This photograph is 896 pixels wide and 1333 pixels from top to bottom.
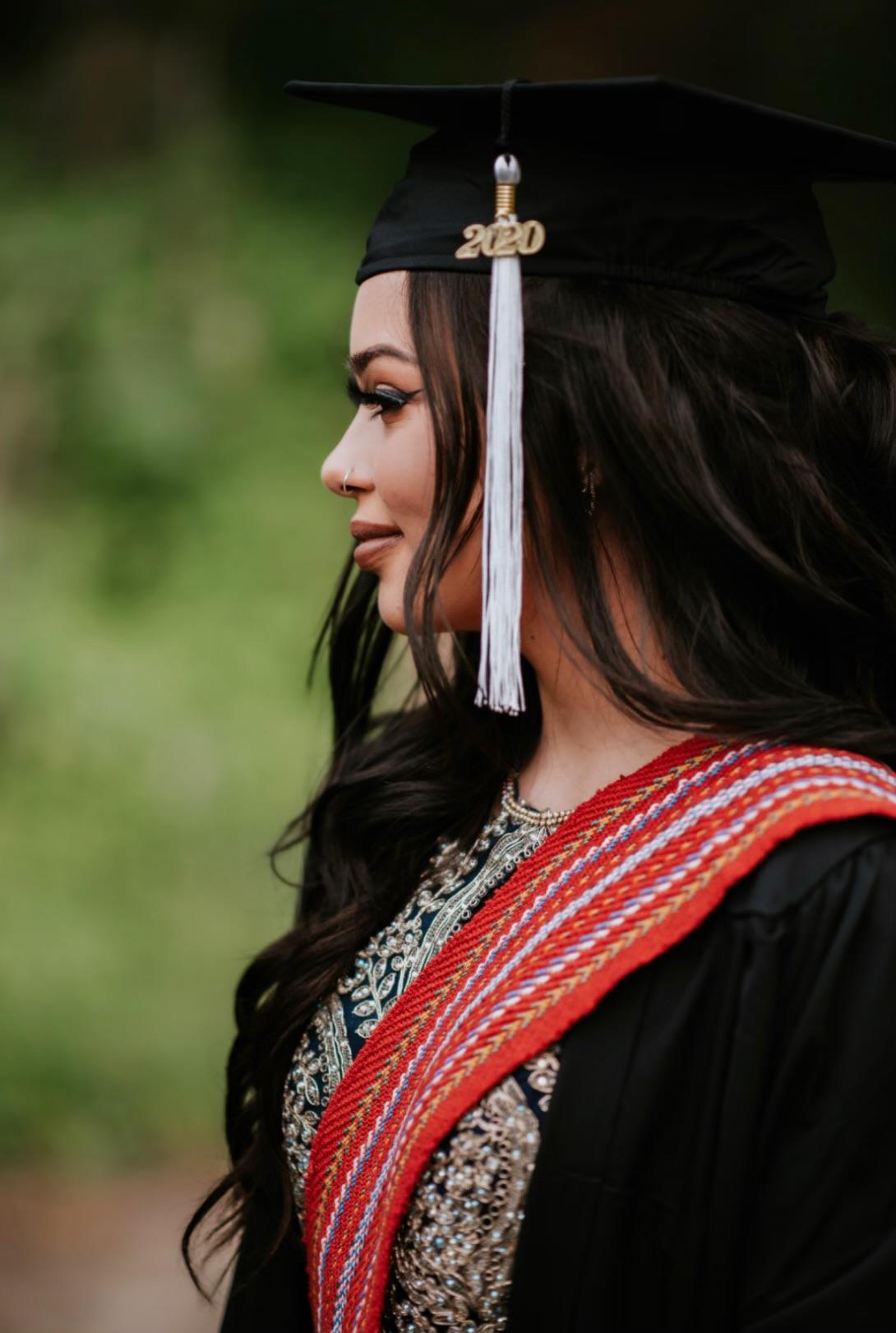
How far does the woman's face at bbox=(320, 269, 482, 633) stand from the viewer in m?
1.36

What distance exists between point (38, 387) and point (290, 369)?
0.63 metres

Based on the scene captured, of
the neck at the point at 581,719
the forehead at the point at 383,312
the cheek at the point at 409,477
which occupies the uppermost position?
the forehead at the point at 383,312

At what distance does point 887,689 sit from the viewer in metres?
1.42

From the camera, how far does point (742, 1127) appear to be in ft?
3.73

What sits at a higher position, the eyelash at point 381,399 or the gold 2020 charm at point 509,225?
Result: the gold 2020 charm at point 509,225

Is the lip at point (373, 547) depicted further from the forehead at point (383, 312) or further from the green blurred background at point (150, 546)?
the green blurred background at point (150, 546)

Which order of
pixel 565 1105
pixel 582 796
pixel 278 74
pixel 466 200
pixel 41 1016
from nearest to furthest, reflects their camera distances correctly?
pixel 565 1105
pixel 466 200
pixel 582 796
pixel 278 74
pixel 41 1016

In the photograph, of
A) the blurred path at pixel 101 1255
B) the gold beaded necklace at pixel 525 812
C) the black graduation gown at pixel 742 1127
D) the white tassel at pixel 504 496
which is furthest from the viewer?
the blurred path at pixel 101 1255

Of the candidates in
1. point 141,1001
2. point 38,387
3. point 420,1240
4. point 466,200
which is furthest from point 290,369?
point 420,1240

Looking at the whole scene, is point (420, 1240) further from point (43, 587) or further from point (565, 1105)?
point (43, 587)

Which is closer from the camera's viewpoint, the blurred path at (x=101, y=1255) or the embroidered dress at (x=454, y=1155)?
the embroidered dress at (x=454, y=1155)

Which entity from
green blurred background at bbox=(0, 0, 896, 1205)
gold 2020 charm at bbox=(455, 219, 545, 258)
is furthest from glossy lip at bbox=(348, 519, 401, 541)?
green blurred background at bbox=(0, 0, 896, 1205)

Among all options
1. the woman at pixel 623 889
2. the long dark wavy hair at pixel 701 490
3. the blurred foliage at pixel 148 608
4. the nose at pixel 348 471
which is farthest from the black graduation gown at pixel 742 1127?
the blurred foliage at pixel 148 608

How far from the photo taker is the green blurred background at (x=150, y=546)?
348 cm
